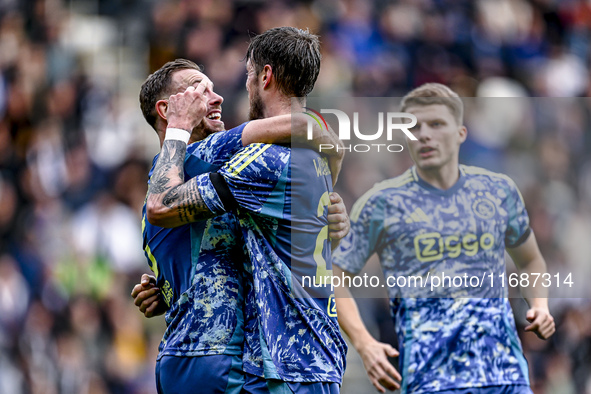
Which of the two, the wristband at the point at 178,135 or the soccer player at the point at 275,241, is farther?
the wristband at the point at 178,135

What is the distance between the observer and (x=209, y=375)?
11.1 feet

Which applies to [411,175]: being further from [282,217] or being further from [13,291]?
[13,291]

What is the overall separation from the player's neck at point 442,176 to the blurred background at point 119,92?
2.07 metres

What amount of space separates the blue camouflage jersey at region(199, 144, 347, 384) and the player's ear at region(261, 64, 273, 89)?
37 centimetres

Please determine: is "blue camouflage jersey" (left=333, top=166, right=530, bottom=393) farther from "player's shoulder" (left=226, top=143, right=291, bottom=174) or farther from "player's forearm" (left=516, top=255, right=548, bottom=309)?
"player's shoulder" (left=226, top=143, right=291, bottom=174)

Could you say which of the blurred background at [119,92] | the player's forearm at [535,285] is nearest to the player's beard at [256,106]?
the player's forearm at [535,285]

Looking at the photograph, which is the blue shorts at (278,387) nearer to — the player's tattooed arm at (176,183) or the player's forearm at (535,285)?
the player's tattooed arm at (176,183)

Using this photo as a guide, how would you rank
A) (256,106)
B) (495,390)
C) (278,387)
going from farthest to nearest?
(495,390) → (256,106) → (278,387)

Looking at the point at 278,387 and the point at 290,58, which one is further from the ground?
the point at 290,58

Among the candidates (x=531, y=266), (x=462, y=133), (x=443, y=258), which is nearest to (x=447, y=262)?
(x=443, y=258)

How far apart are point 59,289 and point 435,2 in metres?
5.34

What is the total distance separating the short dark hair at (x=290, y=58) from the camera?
3.70 m

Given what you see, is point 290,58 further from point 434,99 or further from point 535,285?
point 535,285

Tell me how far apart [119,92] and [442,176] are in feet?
18.6
